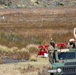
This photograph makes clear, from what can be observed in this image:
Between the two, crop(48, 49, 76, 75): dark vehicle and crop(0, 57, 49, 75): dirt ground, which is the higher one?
crop(48, 49, 76, 75): dark vehicle

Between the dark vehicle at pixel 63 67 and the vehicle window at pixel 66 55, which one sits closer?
the dark vehicle at pixel 63 67

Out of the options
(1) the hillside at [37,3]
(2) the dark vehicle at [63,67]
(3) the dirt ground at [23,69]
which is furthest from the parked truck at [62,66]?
(1) the hillside at [37,3]

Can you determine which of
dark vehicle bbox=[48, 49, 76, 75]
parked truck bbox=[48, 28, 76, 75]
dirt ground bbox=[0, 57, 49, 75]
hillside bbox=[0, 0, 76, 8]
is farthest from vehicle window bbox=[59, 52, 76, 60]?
hillside bbox=[0, 0, 76, 8]

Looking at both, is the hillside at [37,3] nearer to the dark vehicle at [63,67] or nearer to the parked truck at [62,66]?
the parked truck at [62,66]

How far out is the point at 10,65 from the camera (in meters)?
24.4

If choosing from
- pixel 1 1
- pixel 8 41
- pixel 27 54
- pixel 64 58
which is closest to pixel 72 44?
pixel 64 58

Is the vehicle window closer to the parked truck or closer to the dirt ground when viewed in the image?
the parked truck

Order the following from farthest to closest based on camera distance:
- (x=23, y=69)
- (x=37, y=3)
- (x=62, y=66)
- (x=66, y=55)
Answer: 1. (x=37, y=3)
2. (x=23, y=69)
3. (x=66, y=55)
4. (x=62, y=66)

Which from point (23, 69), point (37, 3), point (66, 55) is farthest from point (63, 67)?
point (37, 3)

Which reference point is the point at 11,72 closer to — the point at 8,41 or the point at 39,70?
the point at 39,70

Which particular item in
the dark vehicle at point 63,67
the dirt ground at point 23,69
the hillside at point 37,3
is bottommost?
the hillside at point 37,3

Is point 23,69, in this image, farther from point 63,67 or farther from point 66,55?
point 63,67

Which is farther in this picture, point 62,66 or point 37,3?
point 37,3

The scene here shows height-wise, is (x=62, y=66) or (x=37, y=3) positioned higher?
(x=62, y=66)
